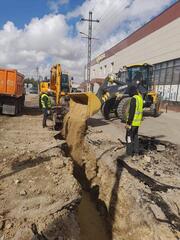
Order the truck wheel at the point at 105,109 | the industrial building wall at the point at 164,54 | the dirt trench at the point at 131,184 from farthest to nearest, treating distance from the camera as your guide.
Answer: the industrial building wall at the point at 164,54
the truck wheel at the point at 105,109
the dirt trench at the point at 131,184

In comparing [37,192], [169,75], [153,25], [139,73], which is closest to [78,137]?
[37,192]

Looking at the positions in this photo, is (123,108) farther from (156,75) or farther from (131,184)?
(156,75)

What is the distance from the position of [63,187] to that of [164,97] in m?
19.7

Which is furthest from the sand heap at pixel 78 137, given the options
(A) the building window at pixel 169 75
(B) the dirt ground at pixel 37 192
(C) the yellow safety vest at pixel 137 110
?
(A) the building window at pixel 169 75

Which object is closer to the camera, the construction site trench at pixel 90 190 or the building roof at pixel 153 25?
the construction site trench at pixel 90 190

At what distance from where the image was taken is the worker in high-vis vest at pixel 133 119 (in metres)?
6.49

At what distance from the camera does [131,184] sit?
544 centimetres

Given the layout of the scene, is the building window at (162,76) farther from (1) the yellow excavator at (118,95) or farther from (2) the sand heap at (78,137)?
(2) the sand heap at (78,137)

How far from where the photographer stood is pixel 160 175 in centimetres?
579

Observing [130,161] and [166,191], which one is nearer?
[166,191]

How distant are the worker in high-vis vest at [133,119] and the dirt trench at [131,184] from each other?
0.30 m

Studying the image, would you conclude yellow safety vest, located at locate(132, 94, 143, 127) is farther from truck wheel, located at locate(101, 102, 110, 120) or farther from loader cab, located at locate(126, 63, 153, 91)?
loader cab, located at locate(126, 63, 153, 91)

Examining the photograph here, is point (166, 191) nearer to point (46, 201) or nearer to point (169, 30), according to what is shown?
point (46, 201)

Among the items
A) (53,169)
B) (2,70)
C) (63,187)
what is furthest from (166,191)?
(2,70)
